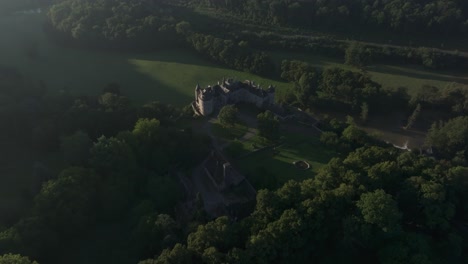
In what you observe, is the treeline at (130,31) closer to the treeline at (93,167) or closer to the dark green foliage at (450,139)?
the treeline at (93,167)

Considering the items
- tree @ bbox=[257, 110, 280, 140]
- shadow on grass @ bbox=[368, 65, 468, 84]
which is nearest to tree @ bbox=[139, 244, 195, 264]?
tree @ bbox=[257, 110, 280, 140]

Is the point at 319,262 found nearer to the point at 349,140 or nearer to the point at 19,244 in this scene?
the point at 349,140

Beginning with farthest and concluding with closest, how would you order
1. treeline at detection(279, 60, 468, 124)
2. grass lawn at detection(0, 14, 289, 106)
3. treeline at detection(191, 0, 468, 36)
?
treeline at detection(191, 0, 468, 36), grass lawn at detection(0, 14, 289, 106), treeline at detection(279, 60, 468, 124)

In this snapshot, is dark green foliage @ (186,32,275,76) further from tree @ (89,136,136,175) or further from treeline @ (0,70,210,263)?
tree @ (89,136,136,175)

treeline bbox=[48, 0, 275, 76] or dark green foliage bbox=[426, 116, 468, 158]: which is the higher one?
treeline bbox=[48, 0, 275, 76]

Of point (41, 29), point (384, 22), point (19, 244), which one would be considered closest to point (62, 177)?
point (19, 244)

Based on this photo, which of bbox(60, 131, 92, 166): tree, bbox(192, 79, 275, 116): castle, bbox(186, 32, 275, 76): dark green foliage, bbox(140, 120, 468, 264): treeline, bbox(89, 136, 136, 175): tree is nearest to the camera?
bbox(140, 120, 468, 264): treeline
